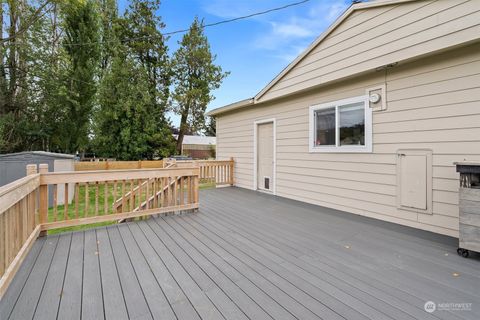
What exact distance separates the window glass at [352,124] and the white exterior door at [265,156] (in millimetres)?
2096

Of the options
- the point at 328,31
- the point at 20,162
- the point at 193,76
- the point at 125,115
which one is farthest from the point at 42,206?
the point at 193,76

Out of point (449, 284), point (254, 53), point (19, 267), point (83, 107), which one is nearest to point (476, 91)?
point (449, 284)

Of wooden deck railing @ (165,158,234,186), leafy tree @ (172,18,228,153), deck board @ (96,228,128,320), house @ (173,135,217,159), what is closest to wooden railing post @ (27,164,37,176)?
deck board @ (96,228,128,320)

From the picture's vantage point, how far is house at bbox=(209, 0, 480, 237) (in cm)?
308

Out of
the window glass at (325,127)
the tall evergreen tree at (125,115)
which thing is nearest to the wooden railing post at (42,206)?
the window glass at (325,127)

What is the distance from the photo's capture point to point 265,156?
6.52 metres

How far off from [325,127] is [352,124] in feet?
1.86

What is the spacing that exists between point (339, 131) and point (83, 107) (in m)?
12.0

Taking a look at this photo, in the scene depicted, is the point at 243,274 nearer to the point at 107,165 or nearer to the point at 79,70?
the point at 107,165

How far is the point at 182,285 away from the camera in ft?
6.61

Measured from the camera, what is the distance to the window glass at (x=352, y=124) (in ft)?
13.8

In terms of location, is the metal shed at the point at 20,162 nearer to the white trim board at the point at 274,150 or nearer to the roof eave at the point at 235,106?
the roof eave at the point at 235,106

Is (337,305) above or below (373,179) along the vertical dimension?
below

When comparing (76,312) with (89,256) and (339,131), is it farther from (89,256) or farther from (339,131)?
(339,131)
